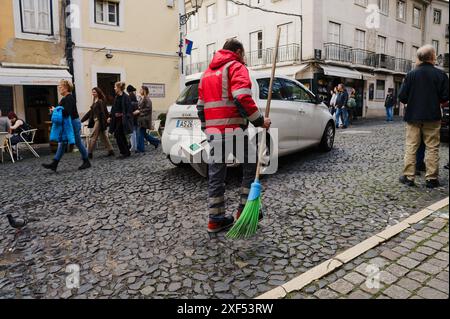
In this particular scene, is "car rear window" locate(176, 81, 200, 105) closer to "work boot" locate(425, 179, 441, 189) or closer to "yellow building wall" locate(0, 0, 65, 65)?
"work boot" locate(425, 179, 441, 189)

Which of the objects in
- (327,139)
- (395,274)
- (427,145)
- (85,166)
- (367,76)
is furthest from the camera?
(367,76)

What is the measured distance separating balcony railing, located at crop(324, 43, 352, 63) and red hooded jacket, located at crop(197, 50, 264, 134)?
22.0 meters

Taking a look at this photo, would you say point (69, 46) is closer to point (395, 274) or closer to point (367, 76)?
point (395, 274)

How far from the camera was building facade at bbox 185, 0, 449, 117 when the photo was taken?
2316 centimetres

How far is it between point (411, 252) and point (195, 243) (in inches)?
78.0

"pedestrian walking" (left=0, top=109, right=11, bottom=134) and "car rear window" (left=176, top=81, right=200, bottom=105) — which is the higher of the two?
"car rear window" (left=176, top=81, right=200, bottom=105)

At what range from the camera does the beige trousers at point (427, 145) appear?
5074 millimetres

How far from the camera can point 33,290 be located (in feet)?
9.11

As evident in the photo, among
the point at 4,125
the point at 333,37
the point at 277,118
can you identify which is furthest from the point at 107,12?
the point at 333,37

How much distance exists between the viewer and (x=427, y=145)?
5.13 metres

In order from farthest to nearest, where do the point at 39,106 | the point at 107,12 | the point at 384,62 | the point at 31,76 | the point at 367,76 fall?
the point at 384,62 → the point at 367,76 → the point at 107,12 → the point at 39,106 → the point at 31,76

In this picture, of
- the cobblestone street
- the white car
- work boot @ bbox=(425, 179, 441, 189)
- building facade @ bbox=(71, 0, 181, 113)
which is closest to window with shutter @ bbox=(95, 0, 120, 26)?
building facade @ bbox=(71, 0, 181, 113)

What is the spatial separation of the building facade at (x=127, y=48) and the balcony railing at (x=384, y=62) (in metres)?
18.4

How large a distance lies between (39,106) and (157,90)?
16.0 ft
